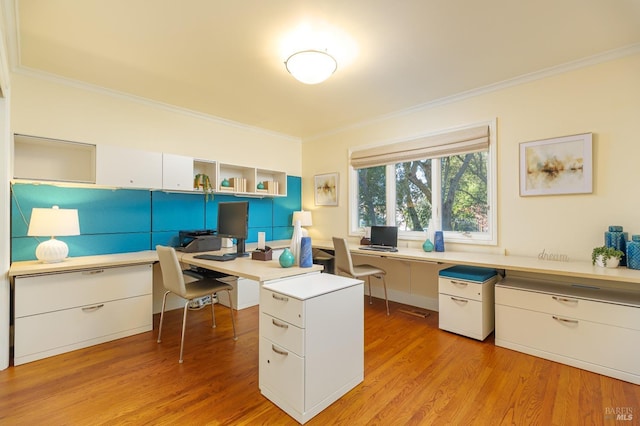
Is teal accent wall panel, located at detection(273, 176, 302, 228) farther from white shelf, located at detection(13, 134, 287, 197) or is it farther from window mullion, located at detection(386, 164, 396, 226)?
window mullion, located at detection(386, 164, 396, 226)

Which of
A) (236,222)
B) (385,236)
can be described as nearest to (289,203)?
(385,236)

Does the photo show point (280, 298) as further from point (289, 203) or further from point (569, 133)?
point (289, 203)

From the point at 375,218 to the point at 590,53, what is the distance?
2690mm

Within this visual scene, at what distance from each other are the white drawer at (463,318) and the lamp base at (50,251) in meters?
3.57

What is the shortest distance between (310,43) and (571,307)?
9.45 ft

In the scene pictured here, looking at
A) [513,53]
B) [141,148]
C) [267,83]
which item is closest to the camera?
[513,53]

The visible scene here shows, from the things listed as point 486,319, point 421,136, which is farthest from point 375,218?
point 486,319

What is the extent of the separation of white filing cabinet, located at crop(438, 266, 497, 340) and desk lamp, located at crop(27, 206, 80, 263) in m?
3.47

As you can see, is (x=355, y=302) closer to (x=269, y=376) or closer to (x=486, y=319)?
(x=269, y=376)

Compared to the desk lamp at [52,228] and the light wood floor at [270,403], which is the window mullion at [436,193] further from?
the desk lamp at [52,228]

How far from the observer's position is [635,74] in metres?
2.37

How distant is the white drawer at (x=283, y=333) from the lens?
165 centimetres

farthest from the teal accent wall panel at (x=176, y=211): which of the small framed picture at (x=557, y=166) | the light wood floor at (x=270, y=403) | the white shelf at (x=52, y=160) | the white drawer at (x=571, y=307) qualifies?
the small framed picture at (x=557, y=166)

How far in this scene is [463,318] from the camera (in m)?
2.75
